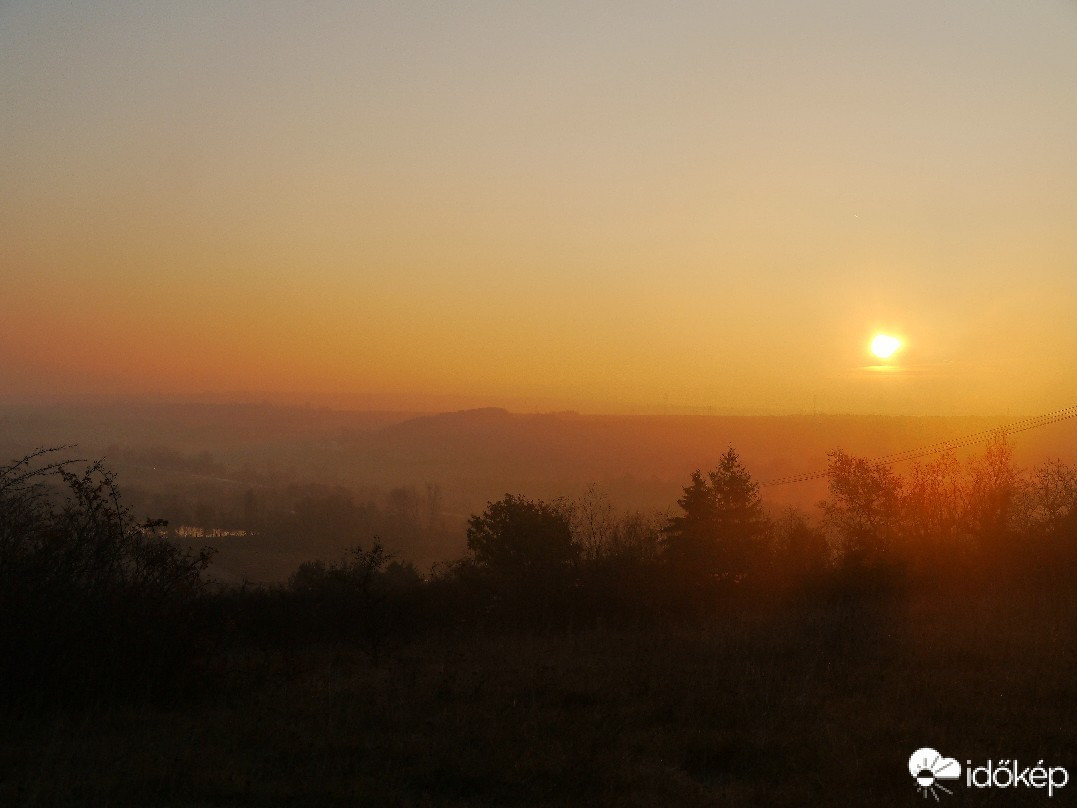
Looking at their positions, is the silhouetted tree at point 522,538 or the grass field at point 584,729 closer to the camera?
the grass field at point 584,729

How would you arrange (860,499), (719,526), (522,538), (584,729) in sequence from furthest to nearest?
(860,499) → (719,526) → (522,538) → (584,729)

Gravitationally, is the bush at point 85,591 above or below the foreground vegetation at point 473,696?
above

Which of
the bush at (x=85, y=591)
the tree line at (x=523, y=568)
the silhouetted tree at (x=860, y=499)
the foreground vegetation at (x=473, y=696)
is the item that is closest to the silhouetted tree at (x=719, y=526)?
the tree line at (x=523, y=568)

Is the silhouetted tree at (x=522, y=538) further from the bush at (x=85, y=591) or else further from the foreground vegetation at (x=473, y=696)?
the bush at (x=85, y=591)

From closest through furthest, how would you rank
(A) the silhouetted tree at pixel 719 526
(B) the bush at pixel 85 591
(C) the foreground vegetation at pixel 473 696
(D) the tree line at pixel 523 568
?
(C) the foreground vegetation at pixel 473 696 → (B) the bush at pixel 85 591 → (D) the tree line at pixel 523 568 → (A) the silhouetted tree at pixel 719 526

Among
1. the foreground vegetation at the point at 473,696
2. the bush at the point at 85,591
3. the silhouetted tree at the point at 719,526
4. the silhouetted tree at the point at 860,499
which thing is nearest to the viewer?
the foreground vegetation at the point at 473,696

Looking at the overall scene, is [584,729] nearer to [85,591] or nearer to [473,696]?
[473,696]

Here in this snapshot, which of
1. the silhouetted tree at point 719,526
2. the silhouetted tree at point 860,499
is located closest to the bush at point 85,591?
the silhouetted tree at point 719,526

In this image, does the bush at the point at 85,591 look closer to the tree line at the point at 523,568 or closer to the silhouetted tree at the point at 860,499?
the tree line at the point at 523,568

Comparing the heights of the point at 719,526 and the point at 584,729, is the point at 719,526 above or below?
below

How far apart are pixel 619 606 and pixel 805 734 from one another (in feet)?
41.3

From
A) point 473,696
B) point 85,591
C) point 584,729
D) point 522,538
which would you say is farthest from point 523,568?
point 584,729

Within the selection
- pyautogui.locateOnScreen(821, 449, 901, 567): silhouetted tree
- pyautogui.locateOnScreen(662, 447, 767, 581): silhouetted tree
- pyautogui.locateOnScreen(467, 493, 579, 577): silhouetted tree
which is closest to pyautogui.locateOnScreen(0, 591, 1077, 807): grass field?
pyautogui.locateOnScreen(467, 493, 579, 577): silhouetted tree

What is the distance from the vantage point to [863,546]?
28.2 meters
